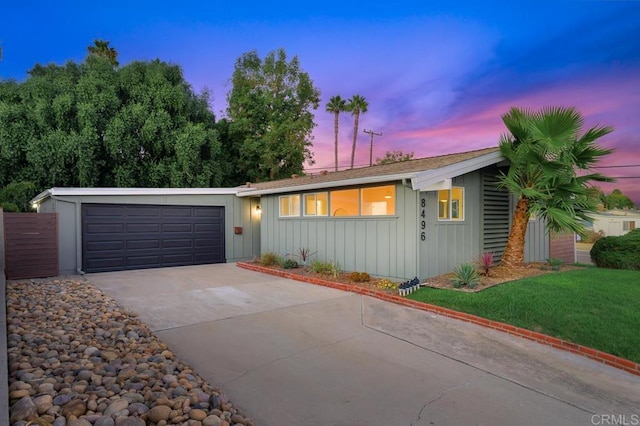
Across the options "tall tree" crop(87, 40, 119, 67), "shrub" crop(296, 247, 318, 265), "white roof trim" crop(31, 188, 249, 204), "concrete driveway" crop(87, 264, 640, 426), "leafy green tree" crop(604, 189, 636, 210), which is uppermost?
"tall tree" crop(87, 40, 119, 67)

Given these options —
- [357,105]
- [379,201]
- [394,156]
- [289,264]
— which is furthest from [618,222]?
[289,264]

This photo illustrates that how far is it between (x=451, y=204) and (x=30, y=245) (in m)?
10.3

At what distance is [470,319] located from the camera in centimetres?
512

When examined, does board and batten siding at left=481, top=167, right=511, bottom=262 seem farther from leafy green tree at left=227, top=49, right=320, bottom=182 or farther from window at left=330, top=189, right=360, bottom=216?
leafy green tree at left=227, top=49, right=320, bottom=182

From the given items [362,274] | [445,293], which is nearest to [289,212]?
[362,274]

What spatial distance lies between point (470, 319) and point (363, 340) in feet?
5.96

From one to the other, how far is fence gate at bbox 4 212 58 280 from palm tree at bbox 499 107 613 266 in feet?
36.9

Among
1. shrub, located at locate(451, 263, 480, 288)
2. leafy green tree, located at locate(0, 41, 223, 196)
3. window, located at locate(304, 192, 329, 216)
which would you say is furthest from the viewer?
leafy green tree, located at locate(0, 41, 223, 196)

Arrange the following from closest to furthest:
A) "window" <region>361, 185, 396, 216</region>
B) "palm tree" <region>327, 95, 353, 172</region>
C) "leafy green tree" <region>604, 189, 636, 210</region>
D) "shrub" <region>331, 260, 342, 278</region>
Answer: "window" <region>361, 185, 396, 216</region>
"shrub" <region>331, 260, 342, 278</region>
"palm tree" <region>327, 95, 353, 172</region>
"leafy green tree" <region>604, 189, 636, 210</region>

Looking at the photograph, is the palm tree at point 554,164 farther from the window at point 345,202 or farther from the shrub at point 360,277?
the shrub at point 360,277

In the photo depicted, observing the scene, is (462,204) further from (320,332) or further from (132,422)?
(132,422)

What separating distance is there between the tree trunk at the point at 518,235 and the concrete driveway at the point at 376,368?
13.0 ft

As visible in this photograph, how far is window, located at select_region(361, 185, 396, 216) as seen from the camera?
779 cm


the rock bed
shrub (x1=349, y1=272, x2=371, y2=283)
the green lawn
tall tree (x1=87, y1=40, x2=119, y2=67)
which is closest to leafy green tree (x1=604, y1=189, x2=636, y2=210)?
the green lawn
